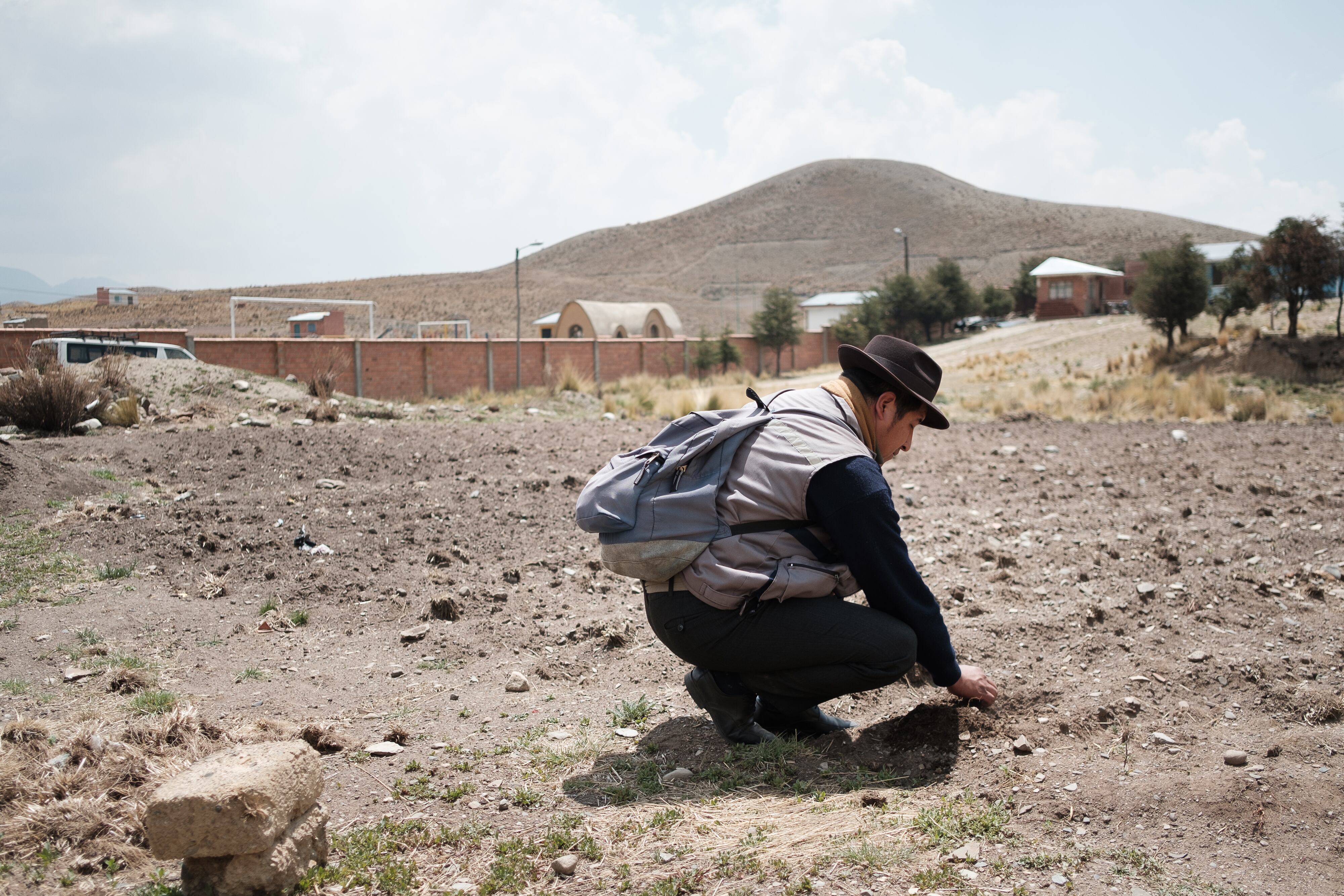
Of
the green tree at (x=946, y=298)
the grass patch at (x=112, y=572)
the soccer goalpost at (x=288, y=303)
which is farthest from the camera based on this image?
the green tree at (x=946, y=298)

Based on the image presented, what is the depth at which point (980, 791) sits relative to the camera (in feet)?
9.62

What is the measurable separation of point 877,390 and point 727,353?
41.5 meters

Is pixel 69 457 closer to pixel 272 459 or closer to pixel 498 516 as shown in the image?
pixel 272 459

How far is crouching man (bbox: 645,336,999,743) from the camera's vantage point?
2.91m

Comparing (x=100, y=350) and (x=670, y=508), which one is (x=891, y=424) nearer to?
(x=670, y=508)

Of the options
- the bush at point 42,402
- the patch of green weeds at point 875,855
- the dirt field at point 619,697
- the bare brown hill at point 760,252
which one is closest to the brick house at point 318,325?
the bare brown hill at point 760,252

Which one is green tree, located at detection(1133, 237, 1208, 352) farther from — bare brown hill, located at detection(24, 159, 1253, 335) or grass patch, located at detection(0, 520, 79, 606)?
bare brown hill, located at detection(24, 159, 1253, 335)

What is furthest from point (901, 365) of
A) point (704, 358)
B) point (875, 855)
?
point (704, 358)

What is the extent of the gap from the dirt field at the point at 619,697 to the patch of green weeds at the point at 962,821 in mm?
13

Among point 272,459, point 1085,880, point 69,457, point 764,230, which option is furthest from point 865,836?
point 764,230

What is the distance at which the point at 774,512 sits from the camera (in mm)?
2977

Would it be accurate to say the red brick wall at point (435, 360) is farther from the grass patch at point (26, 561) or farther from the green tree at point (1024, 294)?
the green tree at point (1024, 294)

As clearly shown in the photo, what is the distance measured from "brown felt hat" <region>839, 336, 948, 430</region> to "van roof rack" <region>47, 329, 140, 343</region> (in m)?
22.8

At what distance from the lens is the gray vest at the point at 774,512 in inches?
116
